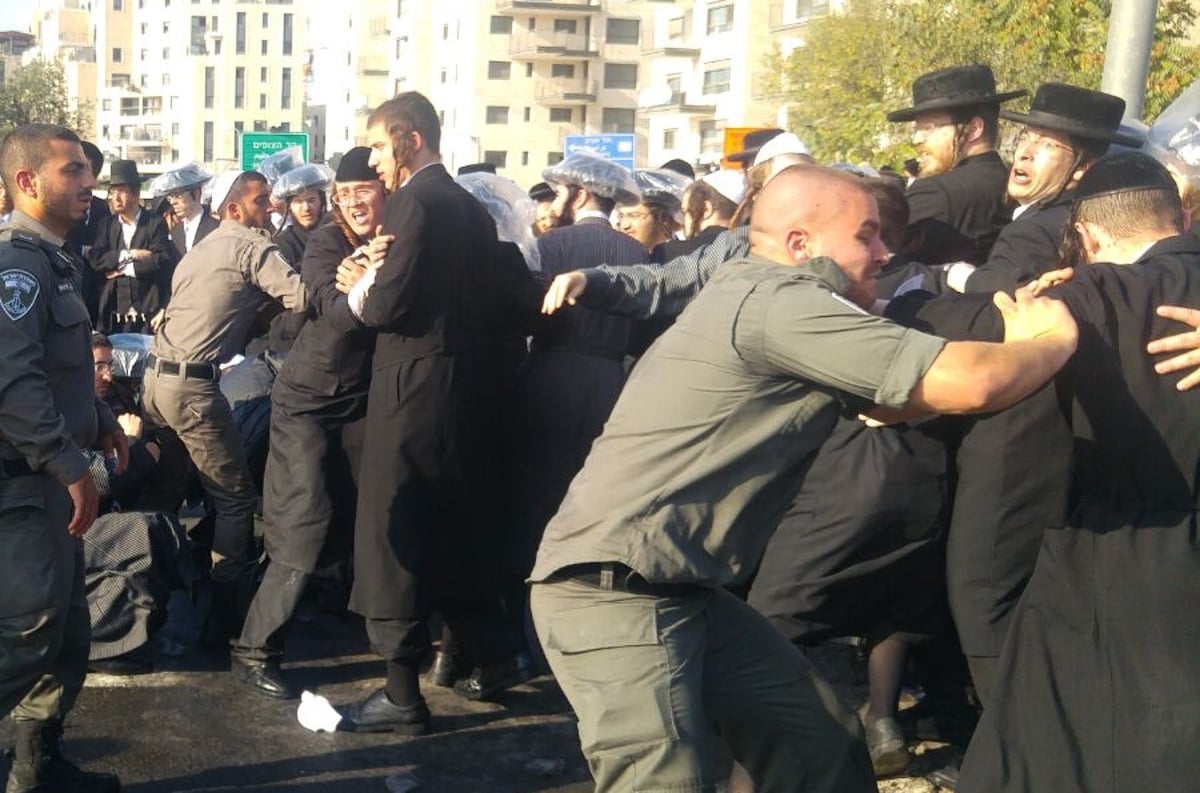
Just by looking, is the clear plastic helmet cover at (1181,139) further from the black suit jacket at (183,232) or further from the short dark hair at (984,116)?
the black suit jacket at (183,232)

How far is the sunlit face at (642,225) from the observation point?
6.89m

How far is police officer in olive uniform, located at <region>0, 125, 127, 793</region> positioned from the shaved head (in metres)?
2.27

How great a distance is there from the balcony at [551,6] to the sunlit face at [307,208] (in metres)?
71.2

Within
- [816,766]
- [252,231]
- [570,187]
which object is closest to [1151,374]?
[816,766]

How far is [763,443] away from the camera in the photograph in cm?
346

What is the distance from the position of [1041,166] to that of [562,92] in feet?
245

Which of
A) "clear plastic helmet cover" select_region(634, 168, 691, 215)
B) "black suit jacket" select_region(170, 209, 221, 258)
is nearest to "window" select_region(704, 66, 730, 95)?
"black suit jacket" select_region(170, 209, 221, 258)

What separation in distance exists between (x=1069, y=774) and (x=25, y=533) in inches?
119

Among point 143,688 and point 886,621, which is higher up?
point 886,621

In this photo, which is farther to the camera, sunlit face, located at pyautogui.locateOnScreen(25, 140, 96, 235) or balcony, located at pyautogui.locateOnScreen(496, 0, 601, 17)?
balcony, located at pyautogui.locateOnScreen(496, 0, 601, 17)

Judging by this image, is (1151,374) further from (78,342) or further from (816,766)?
(78,342)

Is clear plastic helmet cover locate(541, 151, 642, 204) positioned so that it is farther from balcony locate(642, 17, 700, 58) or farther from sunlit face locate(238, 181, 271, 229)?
balcony locate(642, 17, 700, 58)

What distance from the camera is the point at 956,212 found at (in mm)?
5387

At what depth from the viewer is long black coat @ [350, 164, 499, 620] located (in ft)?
18.0
